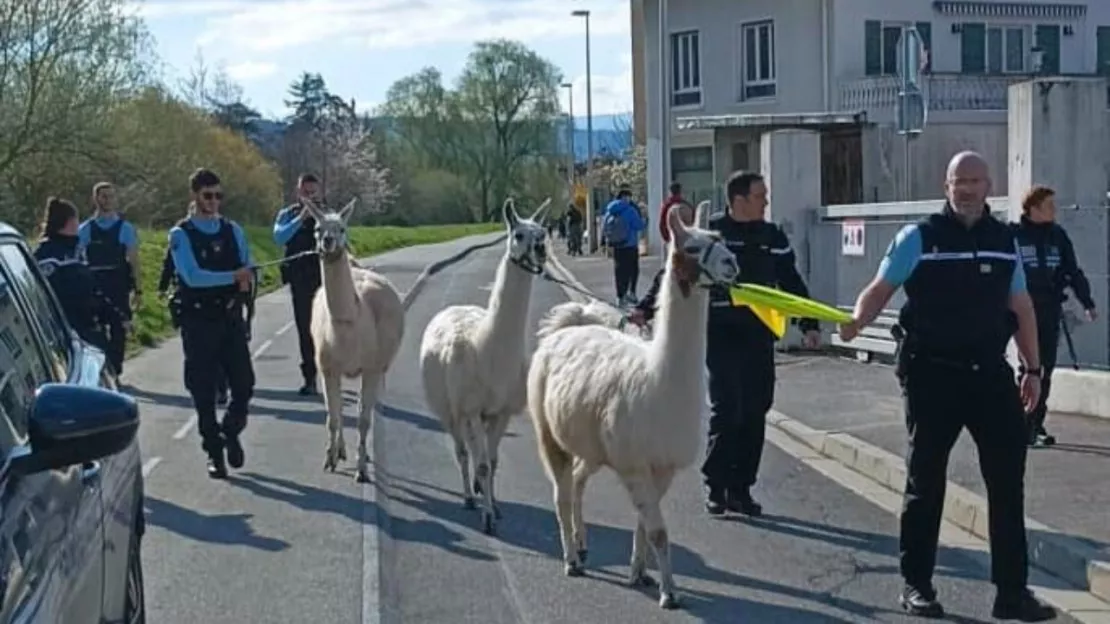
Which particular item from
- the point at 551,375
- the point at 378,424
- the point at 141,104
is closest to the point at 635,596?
the point at 551,375

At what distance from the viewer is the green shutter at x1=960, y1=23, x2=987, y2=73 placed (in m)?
41.9

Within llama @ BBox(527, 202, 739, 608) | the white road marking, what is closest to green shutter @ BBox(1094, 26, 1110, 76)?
the white road marking

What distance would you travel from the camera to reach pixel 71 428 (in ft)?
12.2

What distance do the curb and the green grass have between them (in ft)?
28.2

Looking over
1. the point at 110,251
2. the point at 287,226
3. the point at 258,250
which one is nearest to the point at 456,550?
the point at 287,226

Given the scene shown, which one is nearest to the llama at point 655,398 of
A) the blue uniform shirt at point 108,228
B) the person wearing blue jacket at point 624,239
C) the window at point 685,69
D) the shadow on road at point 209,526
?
the shadow on road at point 209,526

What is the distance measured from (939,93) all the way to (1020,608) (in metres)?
32.3

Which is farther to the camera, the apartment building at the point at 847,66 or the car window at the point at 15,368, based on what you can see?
the apartment building at the point at 847,66

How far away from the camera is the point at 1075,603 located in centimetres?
787

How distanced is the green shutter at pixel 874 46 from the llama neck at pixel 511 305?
3245 cm

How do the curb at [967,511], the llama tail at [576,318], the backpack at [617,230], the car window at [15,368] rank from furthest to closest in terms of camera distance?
the backpack at [617,230] < the llama tail at [576,318] < the curb at [967,511] < the car window at [15,368]

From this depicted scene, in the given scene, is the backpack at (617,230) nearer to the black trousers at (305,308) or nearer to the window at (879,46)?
the black trousers at (305,308)

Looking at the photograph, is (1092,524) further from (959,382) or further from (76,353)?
(76,353)

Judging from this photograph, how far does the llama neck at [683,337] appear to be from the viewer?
7.89m
